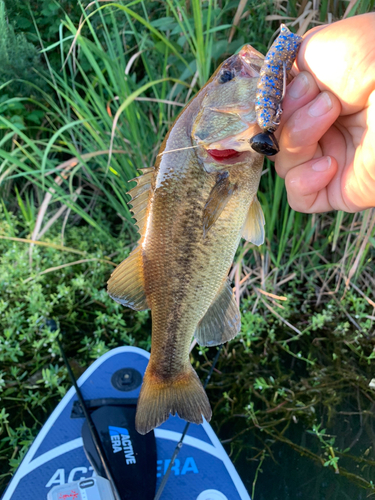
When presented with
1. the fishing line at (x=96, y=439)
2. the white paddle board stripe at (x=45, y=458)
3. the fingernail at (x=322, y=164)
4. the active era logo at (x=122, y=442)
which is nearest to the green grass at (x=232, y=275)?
the white paddle board stripe at (x=45, y=458)

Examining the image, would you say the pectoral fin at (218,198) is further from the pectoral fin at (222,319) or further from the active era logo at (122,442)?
the active era logo at (122,442)

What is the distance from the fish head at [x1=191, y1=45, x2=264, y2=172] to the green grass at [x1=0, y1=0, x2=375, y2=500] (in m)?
0.58

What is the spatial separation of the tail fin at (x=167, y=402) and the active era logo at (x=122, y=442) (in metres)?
0.56

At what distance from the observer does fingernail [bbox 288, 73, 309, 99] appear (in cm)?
118

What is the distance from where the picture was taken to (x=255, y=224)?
4.67ft

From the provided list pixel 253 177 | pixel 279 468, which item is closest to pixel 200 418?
pixel 279 468

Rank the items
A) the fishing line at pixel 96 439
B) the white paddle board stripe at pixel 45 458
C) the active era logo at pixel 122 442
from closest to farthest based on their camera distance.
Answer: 1. the fishing line at pixel 96 439
2. the white paddle board stripe at pixel 45 458
3. the active era logo at pixel 122 442

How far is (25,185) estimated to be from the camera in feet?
10.1

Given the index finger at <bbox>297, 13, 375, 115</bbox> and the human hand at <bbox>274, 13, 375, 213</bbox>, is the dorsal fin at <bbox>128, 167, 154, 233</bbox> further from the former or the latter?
the index finger at <bbox>297, 13, 375, 115</bbox>

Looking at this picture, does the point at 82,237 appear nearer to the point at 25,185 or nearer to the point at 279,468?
the point at 25,185

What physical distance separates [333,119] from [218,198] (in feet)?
1.64

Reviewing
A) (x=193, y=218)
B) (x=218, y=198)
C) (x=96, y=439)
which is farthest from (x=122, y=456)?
(x=218, y=198)

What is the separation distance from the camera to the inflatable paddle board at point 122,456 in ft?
5.96

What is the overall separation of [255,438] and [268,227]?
4.40 feet
